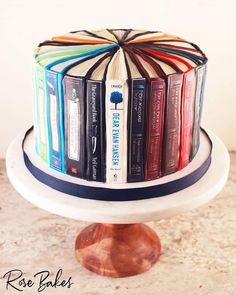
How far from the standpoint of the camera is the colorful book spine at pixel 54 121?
2.70ft

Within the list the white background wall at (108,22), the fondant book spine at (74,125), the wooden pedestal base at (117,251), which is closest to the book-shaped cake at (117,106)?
the fondant book spine at (74,125)

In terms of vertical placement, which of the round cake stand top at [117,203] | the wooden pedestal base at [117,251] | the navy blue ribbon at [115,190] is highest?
the navy blue ribbon at [115,190]

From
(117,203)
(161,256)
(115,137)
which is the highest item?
(115,137)

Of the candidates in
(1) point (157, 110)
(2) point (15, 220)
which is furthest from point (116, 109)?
(2) point (15, 220)

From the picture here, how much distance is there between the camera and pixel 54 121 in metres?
0.85

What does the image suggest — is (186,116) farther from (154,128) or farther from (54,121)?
(54,121)

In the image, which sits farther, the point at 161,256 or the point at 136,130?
the point at 161,256

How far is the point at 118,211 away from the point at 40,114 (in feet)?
0.72

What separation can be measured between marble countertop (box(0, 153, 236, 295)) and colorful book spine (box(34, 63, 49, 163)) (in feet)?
0.85

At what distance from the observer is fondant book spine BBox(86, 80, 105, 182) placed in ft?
2.59

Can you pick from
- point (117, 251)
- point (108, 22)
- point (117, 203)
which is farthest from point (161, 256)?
point (108, 22)

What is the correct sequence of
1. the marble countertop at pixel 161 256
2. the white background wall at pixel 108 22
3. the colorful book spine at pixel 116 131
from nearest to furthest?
the colorful book spine at pixel 116 131, the marble countertop at pixel 161 256, the white background wall at pixel 108 22

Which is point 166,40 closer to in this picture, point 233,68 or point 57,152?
point 57,152

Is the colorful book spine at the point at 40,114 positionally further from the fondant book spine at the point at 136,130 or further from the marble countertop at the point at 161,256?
the marble countertop at the point at 161,256
